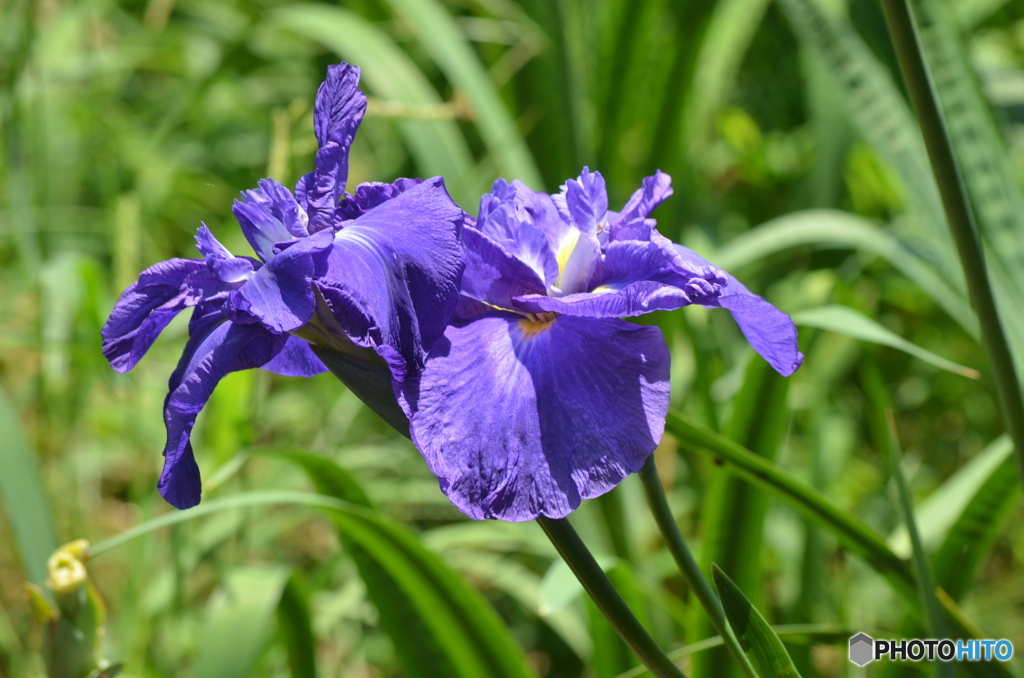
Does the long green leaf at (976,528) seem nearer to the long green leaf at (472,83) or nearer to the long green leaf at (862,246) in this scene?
the long green leaf at (862,246)

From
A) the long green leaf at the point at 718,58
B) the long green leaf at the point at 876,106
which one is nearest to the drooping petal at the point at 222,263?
the long green leaf at the point at 876,106

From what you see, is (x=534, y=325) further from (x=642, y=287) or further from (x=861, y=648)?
(x=861, y=648)

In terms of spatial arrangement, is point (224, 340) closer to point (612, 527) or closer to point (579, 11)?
point (612, 527)

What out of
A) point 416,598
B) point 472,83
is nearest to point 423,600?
point 416,598

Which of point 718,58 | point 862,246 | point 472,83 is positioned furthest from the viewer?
point 718,58

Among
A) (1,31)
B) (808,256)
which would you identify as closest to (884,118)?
(808,256)

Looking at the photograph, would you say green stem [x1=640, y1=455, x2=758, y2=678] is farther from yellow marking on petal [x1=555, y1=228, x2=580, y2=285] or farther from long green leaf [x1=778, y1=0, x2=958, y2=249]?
long green leaf [x1=778, y1=0, x2=958, y2=249]

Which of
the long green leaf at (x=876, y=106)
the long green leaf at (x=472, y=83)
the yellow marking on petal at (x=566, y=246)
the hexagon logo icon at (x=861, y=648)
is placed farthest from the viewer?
the long green leaf at (x=472, y=83)
